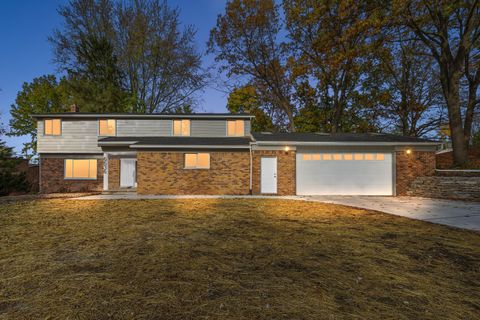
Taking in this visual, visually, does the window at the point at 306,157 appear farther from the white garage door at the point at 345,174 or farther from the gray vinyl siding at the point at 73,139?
the gray vinyl siding at the point at 73,139

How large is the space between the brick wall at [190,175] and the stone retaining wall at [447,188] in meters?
9.54

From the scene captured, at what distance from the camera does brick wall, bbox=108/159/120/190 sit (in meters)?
15.0

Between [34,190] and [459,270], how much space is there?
84.0ft

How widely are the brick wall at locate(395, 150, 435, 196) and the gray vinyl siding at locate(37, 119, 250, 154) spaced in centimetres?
977

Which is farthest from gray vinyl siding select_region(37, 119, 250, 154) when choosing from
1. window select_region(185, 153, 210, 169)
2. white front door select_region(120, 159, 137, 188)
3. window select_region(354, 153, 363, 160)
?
window select_region(354, 153, 363, 160)

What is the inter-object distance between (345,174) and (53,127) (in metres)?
20.4

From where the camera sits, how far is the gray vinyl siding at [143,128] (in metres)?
16.8

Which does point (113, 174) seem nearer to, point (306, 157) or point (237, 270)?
point (306, 157)

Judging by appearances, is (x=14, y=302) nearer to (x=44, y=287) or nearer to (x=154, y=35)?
(x=44, y=287)

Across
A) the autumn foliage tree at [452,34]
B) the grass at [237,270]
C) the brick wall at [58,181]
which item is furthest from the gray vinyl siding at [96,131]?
the autumn foliage tree at [452,34]

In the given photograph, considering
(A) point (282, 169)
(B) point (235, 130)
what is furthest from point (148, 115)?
(A) point (282, 169)

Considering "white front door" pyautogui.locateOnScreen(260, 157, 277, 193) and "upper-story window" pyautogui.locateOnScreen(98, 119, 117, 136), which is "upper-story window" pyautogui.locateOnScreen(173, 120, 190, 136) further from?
"white front door" pyautogui.locateOnScreen(260, 157, 277, 193)

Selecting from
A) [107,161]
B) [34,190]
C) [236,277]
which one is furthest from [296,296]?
[34,190]

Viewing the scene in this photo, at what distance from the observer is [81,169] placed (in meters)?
16.6
